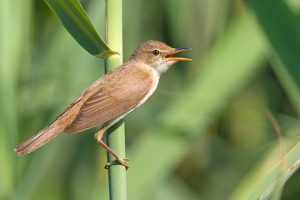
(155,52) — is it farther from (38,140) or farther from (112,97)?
(38,140)

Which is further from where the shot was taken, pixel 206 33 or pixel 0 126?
pixel 206 33

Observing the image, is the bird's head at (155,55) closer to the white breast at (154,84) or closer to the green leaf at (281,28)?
the white breast at (154,84)

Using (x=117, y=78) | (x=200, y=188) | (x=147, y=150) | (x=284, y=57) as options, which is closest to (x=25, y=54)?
(x=117, y=78)

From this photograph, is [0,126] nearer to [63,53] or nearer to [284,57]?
[63,53]

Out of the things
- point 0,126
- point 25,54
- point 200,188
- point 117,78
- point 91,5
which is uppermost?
point 91,5

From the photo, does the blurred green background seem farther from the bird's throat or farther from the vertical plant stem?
the vertical plant stem

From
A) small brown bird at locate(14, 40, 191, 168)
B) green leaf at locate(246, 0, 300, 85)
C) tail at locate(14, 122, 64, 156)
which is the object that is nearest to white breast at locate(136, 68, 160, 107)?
small brown bird at locate(14, 40, 191, 168)

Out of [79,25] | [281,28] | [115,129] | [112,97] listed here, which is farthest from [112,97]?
[281,28]
